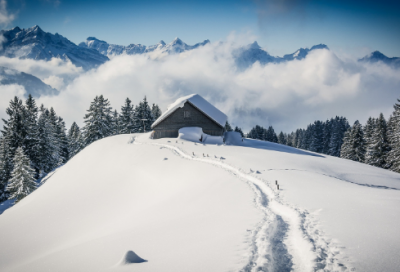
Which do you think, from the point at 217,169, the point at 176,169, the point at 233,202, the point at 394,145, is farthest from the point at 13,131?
the point at 394,145

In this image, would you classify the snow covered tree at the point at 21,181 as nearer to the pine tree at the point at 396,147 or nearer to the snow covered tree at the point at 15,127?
the snow covered tree at the point at 15,127

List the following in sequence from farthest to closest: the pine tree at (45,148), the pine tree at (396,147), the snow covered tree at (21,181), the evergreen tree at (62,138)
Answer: the evergreen tree at (62,138), the pine tree at (45,148), the pine tree at (396,147), the snow covered tree at (21,181)

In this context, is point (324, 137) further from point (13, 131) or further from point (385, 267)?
point (13, 131)

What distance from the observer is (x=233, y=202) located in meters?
11.2

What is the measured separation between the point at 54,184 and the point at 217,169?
17691 mm

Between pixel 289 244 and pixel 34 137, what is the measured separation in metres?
45.6

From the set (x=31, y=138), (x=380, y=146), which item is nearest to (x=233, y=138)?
(x=380, y=146)

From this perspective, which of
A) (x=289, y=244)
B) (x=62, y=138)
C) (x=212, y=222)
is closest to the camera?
(x=289, y=244)

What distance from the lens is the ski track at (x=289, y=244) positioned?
19.4 feet

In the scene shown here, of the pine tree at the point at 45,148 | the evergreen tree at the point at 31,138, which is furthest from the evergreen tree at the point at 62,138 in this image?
the evergreen tree at the point at 31,138

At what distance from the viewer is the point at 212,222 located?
8.98 meters

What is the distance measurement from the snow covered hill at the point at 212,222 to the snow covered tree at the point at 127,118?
32.5 m

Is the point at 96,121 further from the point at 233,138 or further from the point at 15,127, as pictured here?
the point at 233,138

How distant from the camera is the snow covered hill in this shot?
20.6 ft
